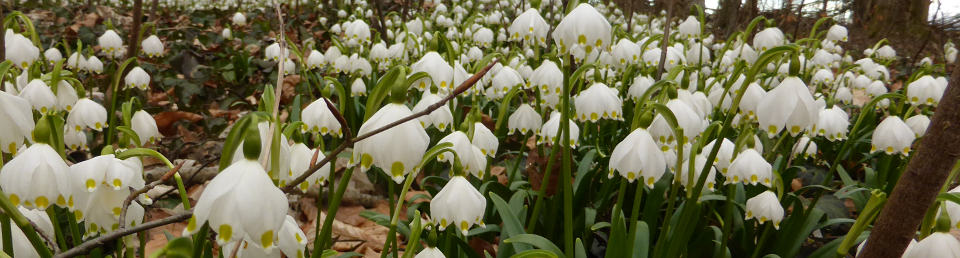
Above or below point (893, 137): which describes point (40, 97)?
above

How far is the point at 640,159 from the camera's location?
132 cm

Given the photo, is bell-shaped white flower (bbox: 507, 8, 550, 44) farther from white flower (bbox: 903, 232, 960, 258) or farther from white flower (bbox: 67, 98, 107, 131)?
white flower (bbox: 67, 98, 107, 131)

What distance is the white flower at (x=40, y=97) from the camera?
1552 millimetres

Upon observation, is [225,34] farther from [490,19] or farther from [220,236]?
[220,236]

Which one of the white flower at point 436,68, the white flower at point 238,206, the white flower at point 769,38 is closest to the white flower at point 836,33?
the white flower at point 769,38

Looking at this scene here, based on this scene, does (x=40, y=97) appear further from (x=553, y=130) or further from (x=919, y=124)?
(x=919, y=124)

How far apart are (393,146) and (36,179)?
1.64 ft

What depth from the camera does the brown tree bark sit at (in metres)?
0.94

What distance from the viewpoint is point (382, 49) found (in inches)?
143

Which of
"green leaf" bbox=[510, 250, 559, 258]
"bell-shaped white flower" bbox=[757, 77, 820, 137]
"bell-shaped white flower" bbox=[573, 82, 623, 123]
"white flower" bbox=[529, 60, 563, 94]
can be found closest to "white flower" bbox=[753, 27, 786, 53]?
"white flower" bbox=[529, 60, 563, 94]

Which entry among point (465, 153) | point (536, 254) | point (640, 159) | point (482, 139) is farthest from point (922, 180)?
point (482, 139)

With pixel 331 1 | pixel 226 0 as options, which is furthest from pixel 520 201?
pixel 226 0

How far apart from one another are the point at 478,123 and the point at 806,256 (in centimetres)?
123

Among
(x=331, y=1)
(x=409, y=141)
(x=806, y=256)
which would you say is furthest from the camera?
(x=331, y=1)
